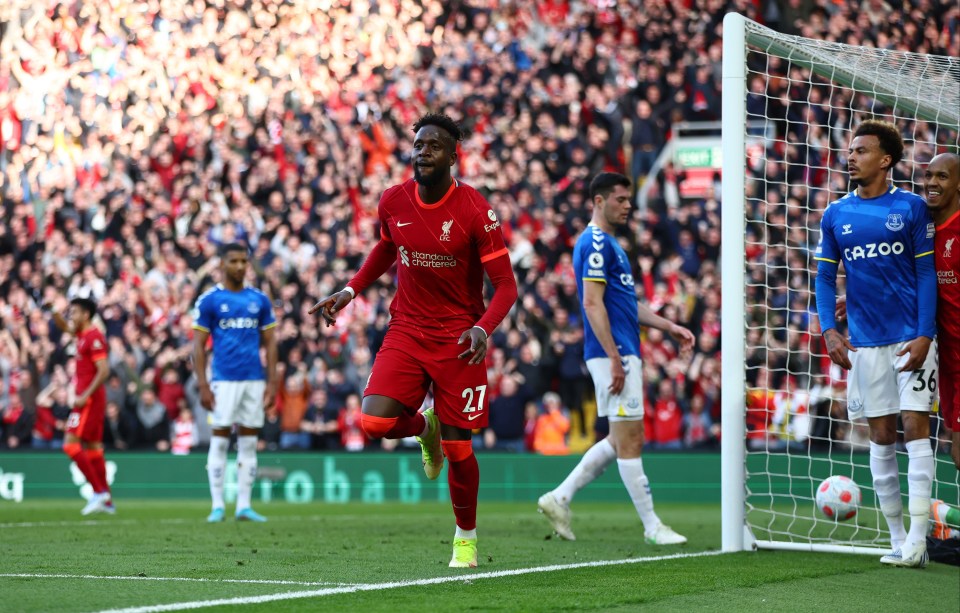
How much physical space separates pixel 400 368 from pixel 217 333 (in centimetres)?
566

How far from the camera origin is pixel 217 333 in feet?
39.0

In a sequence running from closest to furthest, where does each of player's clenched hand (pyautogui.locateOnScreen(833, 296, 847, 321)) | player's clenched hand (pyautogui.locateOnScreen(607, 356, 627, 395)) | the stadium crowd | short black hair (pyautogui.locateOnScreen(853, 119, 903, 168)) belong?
short black hair (pyautogui.locateOnScreen(853, 119, 903, 168)) → player's clenched hand (pyautogui.locateOnScreen(833, 296, 847, 321)) → player's clenched hand (pyautogui.locateOnScreen(607, 356, 627, 395)) → the stadium crowd

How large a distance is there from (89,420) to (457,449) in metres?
7.94

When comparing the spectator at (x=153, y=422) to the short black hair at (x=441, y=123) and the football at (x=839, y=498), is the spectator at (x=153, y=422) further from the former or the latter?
the short black hair at (x=441, y=123)

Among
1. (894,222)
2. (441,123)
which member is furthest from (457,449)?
(894,222)

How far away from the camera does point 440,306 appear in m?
6.75

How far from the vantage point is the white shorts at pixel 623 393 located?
28.8 ft

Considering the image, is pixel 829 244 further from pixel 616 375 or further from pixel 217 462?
pixel 217 462

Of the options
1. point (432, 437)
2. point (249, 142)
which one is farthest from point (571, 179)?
point (432, 437)

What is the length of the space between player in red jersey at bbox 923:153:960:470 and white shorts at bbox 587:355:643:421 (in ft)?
7.03

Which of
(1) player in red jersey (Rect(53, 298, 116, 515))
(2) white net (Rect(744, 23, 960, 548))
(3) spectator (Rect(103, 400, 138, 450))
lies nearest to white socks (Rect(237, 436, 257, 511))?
(1) player in red jersey (Rect(53, 298, 116, 515))

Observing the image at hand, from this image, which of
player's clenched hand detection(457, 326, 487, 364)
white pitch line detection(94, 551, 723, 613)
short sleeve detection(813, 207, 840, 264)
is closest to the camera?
white pitch line detection(94, 551, 723, 613)

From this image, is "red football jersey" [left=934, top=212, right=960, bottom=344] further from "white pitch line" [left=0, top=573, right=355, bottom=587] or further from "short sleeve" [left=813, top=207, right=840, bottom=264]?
"white pitch line" [left=0, top=573, right=355, bottom=587]

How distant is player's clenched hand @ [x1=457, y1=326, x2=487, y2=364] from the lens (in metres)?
6.20
